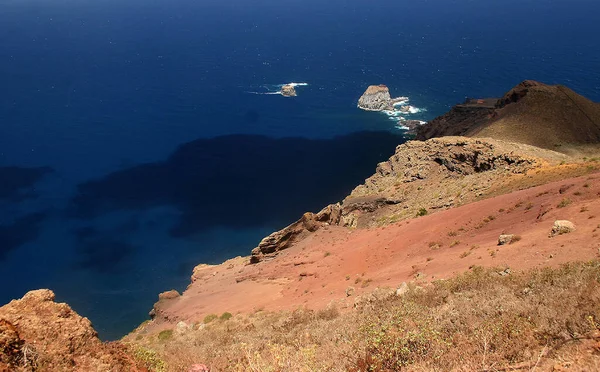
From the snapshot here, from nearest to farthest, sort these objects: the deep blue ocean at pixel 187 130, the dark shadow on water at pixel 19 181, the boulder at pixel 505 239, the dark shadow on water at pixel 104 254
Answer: the boulder at pixel 505 239
the dark shadow on water at pixel 104 254
the deep blue ocean at pixel 187 130
the dark shadow on water at pixel 19 181

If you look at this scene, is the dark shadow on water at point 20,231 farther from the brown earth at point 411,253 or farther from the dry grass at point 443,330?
the dry grass at point 443,330

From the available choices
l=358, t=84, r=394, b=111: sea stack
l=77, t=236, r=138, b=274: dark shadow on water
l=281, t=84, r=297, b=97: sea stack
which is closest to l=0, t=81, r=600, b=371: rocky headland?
l=77, t=236, r=138, b=274: dark shadow on water

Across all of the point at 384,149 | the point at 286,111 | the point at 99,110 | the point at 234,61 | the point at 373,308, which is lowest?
the point at 373,308

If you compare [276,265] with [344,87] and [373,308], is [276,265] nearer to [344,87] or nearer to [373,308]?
[373,308]

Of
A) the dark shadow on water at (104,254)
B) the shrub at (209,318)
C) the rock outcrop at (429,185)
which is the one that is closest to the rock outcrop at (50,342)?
the shrub at (209,318)

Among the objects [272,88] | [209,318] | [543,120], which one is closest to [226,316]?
[209,318]

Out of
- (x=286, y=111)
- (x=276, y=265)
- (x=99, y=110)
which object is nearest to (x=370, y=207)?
(x=276, y=265)
